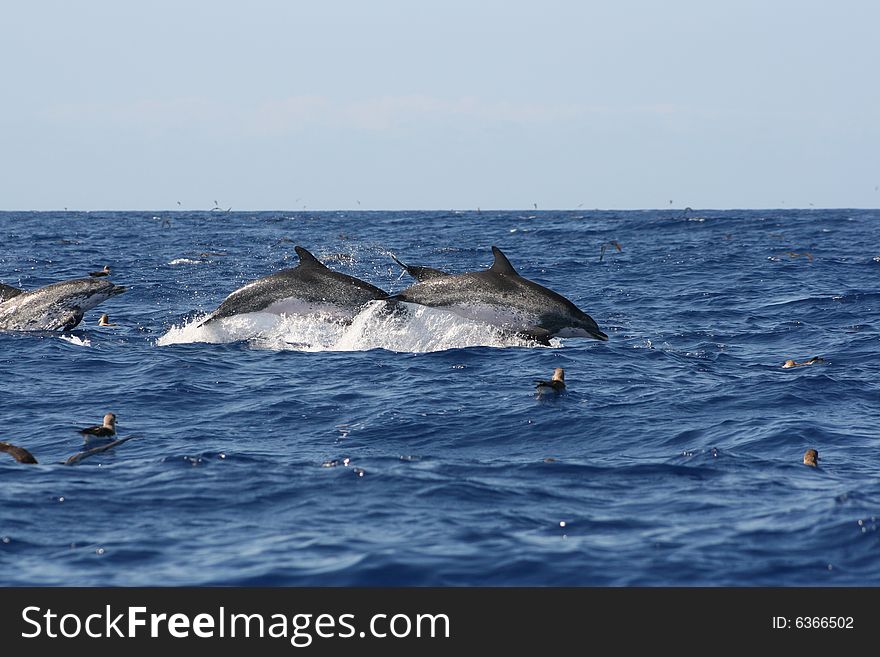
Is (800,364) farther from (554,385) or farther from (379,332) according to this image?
(379,332)

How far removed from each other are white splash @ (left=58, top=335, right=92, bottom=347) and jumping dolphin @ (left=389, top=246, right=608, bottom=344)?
21.2 ft

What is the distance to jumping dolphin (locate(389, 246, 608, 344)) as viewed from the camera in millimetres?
21625

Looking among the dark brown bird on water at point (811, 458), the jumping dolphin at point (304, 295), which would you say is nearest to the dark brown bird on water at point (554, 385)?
the dark brown bird on water at point (811, 458)

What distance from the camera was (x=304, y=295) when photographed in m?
22.0

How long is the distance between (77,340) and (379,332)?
6361mm

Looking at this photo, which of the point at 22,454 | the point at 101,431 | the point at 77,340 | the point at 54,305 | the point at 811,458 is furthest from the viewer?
the point at 54,305

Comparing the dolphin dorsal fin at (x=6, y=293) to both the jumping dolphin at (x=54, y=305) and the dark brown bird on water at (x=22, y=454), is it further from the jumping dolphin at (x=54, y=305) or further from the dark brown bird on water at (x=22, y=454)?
the dark brown bird on water at (x=22, y=454)

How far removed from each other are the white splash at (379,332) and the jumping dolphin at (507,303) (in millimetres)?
267

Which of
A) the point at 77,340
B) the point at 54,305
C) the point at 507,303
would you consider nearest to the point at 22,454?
the point at 77,340

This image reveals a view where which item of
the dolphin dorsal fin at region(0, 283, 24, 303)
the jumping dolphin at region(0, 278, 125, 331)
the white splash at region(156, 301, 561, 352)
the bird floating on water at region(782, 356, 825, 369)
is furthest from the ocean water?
the dolphin dorsal fin at region(0, 283, 24, 303)

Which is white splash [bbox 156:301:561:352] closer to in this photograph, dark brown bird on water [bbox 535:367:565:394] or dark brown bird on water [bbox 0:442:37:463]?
dark brown bird on water [bbox 535:367:565:394]

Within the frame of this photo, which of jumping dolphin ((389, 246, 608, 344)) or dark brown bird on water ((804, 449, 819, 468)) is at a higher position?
jumping dolphin ((389, 246, 608, 344))
